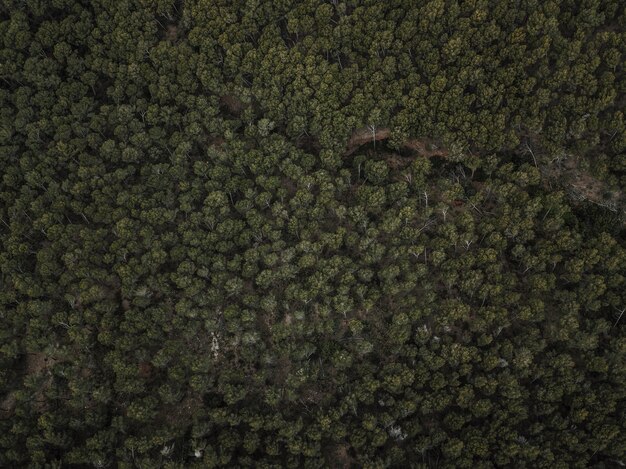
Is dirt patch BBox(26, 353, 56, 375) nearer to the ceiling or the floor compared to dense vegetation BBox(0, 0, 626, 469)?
nearer to the floor

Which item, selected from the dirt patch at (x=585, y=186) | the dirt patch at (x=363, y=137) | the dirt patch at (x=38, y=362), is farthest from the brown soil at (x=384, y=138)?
the dirt patch at (x=38, y=362)

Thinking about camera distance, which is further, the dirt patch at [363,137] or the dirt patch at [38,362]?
the dirt patch at [363,137]

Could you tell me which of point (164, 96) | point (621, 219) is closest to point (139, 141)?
point (164, 96)

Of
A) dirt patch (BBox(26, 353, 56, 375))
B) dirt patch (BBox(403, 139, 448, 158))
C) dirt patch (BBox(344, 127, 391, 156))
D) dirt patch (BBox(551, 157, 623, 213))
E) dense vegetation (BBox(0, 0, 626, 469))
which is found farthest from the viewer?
dirt patch (BBox(344, 127, 391, 156))

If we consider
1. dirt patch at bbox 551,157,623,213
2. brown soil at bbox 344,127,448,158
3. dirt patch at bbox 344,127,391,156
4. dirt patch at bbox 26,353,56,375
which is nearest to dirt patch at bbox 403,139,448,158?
brown soil at bbox 344,127,448,158

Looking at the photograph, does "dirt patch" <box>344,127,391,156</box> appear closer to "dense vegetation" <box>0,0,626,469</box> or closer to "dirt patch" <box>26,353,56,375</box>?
"dense vegetation" <box>0,0,626,469</box>

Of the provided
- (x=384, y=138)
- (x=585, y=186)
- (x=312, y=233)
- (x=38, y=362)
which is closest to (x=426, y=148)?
(x=384, y=138)

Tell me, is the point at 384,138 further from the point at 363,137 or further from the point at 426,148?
the point at 426,148

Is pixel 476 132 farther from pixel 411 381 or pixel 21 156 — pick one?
pixel 21 156

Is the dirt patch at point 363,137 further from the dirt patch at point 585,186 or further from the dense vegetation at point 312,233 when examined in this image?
the dirt patch at point 585,186

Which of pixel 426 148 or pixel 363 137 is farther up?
pixel 426 148
